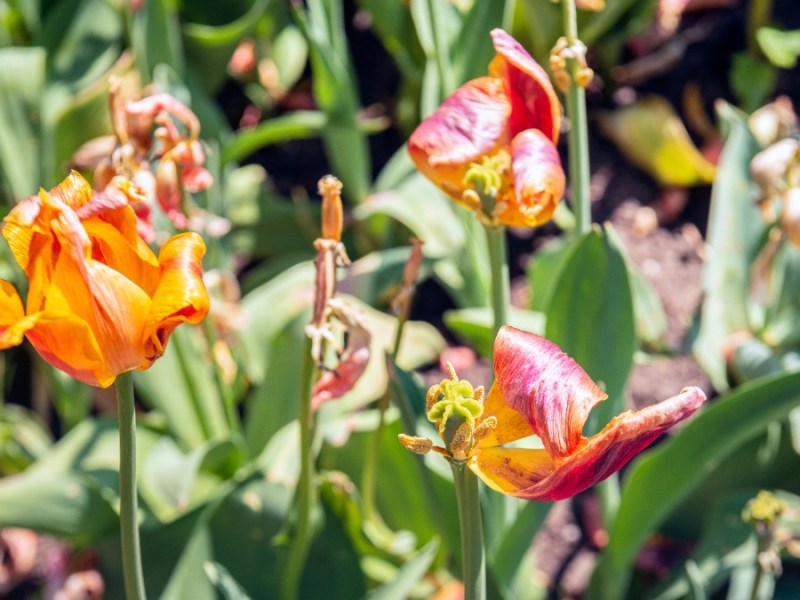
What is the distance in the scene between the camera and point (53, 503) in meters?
1.21

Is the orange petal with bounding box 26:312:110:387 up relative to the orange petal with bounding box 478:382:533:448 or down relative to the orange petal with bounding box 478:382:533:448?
up

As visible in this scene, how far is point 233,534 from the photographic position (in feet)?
3.98

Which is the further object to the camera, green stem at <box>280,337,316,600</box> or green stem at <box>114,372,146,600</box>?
green stem at <box>280,337,316,600</box>

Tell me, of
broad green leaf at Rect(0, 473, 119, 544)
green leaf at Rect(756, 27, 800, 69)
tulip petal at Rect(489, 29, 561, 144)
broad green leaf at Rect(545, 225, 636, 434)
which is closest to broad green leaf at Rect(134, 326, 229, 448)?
broad green leaf at Rect(0, 473, 119, 544)

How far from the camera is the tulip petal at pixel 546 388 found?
1.92ft

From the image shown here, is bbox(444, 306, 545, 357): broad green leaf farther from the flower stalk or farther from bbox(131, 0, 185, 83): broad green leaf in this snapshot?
bbox(131, 0, 185, 83): broad green leaf

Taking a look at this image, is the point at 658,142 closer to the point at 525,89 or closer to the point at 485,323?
the point at 485,323

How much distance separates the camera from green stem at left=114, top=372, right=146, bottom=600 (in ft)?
2.24

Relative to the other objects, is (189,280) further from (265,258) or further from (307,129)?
(265,258)

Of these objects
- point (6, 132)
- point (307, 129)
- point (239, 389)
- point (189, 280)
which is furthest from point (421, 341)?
point (189, 280)

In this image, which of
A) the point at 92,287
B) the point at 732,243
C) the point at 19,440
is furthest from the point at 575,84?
the point at 19,440

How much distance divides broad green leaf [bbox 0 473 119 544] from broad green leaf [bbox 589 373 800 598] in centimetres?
60

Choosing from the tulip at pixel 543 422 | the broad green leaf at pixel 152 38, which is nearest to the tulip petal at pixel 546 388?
the tulip at pixel 543 422

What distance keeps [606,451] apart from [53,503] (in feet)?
2.72
